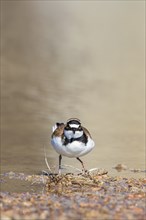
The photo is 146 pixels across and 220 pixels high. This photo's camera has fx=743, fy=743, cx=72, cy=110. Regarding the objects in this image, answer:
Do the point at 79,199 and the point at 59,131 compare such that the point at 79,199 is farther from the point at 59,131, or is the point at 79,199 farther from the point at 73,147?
the point at 59,131

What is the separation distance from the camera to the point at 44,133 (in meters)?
15.7

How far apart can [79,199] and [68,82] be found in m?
17.6

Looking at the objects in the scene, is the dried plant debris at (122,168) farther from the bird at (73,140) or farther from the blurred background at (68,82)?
the bird at (73,140)

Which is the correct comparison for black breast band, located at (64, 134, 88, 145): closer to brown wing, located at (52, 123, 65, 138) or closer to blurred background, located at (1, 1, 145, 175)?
brown wing, located at (52, 123, 65, 138)

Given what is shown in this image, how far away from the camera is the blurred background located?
1398 centimetres

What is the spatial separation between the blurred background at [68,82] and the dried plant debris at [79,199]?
1.84 meters

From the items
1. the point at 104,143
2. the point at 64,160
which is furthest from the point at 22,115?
the point at 64,160

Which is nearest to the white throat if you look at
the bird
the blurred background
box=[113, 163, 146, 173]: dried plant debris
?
the bird

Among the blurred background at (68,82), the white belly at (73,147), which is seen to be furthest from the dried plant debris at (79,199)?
the blurred background at (68,82)

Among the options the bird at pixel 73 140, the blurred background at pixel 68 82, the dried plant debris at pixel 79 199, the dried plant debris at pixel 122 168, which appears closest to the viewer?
the dried plant debris at pixel 79 199

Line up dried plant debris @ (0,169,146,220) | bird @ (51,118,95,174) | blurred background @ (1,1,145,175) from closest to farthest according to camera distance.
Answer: dried plant debris @ (0,169,146,220)
bird @ (51,118,95,174)
blurred background @ (1,1,145,175)

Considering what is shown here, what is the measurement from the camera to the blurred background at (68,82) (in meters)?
14.0

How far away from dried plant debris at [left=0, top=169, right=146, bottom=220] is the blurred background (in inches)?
72.3

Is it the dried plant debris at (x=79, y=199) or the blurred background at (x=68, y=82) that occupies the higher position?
the blurred background at (x=68, y=82)
